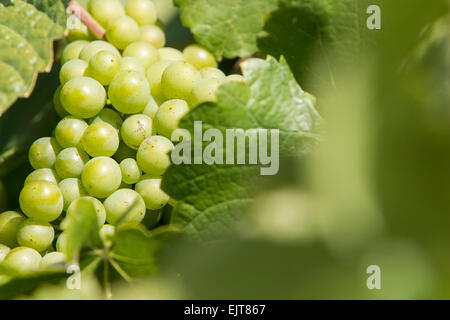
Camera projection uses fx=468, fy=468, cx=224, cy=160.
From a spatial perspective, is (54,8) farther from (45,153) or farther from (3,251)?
(3,251)

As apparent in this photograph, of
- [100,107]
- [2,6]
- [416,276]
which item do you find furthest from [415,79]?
[2,6]

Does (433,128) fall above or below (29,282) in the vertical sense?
above

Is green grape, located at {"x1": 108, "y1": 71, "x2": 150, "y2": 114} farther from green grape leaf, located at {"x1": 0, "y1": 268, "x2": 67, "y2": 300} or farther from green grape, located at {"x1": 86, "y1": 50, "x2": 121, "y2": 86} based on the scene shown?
green grape leaf, located at {"x1": 0, "y1": 268, "x2": 67, "y2": 300}

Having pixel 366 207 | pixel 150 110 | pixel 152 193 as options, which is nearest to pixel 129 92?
pixel 150 110

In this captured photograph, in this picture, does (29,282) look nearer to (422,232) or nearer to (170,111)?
(170,111)

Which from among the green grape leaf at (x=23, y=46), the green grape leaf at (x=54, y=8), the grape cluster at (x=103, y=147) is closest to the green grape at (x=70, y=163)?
the grape cluster at (x=103, y=147)

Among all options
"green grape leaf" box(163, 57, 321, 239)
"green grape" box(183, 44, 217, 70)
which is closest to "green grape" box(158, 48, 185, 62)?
"green grape" box(183, 44, 217, 70)

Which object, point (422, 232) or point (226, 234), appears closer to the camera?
point (422, 232)

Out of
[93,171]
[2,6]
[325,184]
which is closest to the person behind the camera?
[325,184]
